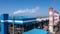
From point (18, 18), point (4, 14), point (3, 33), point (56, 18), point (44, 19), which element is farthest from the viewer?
point (44, 19)

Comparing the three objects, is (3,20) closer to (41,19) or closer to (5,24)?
(5,24)

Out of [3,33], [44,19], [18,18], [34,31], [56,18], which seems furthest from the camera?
[44,19]

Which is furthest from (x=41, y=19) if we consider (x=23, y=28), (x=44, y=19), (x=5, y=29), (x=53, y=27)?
(x=5, y=29)

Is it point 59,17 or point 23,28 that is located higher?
point 59,17

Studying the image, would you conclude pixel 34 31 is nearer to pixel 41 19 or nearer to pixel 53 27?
pixel 53 27

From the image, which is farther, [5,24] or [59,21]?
[59,21]

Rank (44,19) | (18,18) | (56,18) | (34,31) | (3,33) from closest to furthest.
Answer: (34,31)
(3,33)
(18,18)
(56,18)
(44,19)

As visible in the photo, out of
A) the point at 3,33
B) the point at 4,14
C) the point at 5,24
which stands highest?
the point at 4,14

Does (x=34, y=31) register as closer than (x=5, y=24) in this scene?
Yes

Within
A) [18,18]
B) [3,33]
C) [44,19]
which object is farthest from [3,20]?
[44,19]
